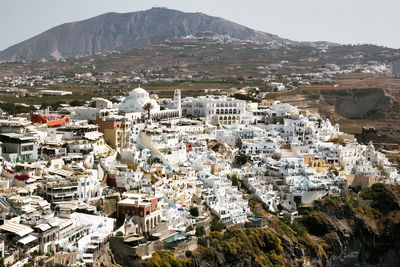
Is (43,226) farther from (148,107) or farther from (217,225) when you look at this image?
(148,107)

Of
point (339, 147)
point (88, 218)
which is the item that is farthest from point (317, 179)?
point (88, 218)

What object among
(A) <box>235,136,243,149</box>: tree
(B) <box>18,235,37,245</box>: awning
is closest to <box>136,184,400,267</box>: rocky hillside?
(B) <box>18,235,37,245</box>: awning

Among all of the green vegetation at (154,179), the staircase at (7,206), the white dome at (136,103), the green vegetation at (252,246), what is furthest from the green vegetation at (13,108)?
the staircase at (7,206)

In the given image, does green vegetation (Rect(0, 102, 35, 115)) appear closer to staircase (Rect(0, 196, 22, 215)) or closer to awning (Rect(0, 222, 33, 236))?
staircase (Rect(0, 196, 22, 215))

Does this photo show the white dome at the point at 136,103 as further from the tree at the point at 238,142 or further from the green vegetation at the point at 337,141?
the green vegetation at the point at 337,141

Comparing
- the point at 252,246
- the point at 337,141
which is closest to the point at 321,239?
the point at 252,246
